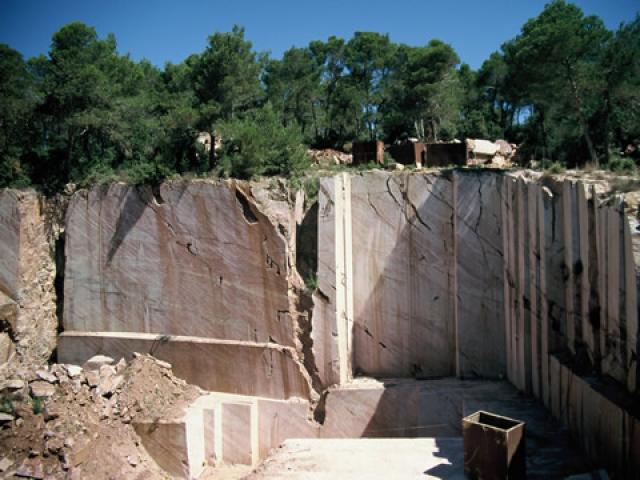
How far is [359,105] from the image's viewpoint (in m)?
18.3

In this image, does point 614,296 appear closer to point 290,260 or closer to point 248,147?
point 290,260

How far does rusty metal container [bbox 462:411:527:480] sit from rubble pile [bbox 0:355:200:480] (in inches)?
190

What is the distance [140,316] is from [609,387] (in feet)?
26.6

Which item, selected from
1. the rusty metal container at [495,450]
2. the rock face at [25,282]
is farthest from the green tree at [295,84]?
the rusty metal container at [495,450]

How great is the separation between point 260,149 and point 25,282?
17.8ft

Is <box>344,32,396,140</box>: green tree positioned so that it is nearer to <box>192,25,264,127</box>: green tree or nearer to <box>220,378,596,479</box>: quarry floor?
<box>192,25,264,127</box>: green tree

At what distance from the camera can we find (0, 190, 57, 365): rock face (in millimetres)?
10883

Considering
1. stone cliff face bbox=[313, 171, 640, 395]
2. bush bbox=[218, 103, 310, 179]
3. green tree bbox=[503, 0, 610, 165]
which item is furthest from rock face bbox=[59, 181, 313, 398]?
green tree bbox=[503, 0, 610, 165]


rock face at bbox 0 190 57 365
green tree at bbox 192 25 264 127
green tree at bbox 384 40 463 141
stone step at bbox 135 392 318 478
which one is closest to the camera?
stone step at bbox 135 392 318 478

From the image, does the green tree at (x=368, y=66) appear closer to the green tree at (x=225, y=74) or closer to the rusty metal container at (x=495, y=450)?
the green tree at (x=225, y=74)

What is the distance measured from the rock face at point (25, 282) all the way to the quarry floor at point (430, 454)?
615 centimetres

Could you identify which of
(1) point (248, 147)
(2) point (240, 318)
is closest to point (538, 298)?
(2) point (240, 318)

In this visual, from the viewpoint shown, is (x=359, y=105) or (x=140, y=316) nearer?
(x=140, y=316)

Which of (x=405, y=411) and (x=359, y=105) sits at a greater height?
(x=359, y=105)
